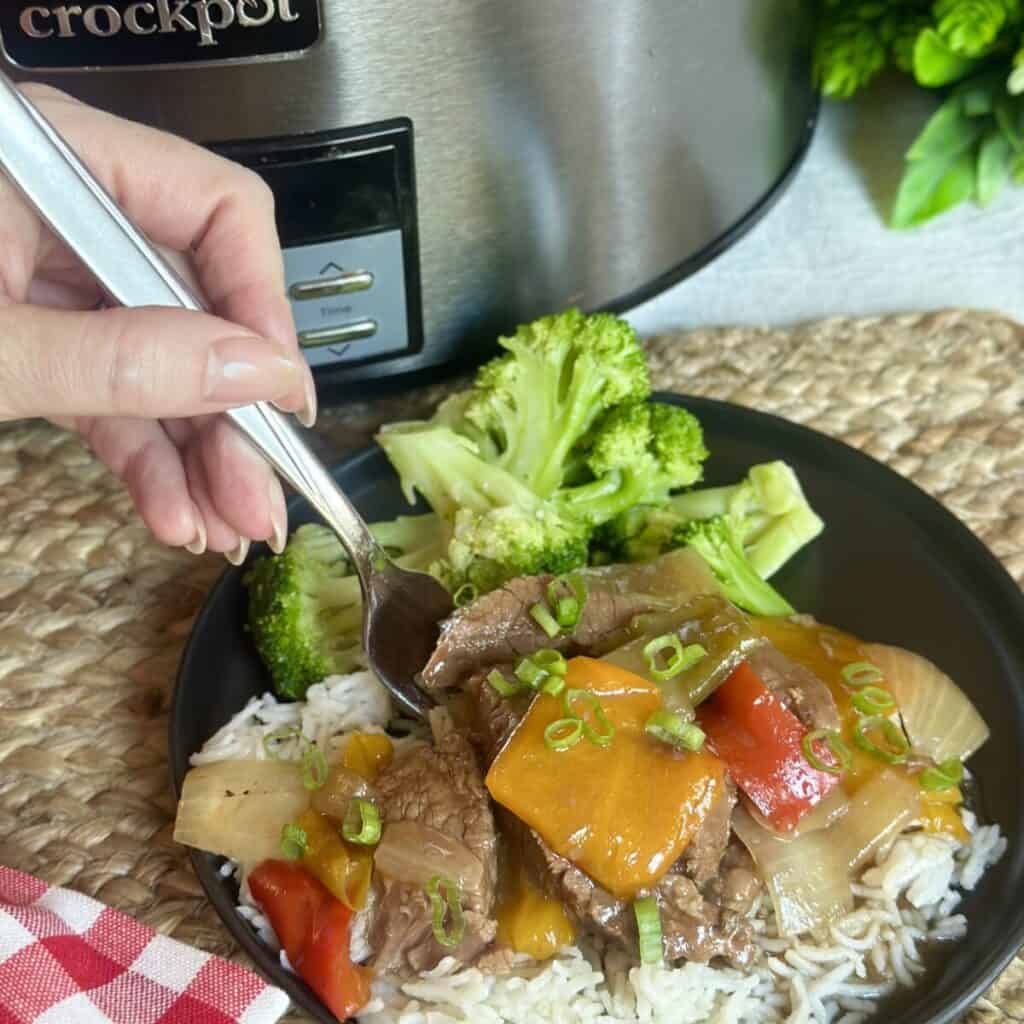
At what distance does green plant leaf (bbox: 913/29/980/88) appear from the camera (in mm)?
2174

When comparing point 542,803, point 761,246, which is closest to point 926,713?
point 542,803

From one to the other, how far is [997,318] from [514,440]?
0.89 metres

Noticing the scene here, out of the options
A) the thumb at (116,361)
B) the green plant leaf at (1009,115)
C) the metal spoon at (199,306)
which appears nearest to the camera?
the thumb at (116,361)

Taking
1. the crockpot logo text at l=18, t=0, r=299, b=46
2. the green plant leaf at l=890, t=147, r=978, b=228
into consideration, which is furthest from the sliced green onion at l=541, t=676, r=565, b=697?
the green plant leaf at l=890, t=147, r=978, b=228

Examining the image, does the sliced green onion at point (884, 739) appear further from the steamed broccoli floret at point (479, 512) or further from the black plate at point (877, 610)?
the steamed broccoli floret at point (479, 512)

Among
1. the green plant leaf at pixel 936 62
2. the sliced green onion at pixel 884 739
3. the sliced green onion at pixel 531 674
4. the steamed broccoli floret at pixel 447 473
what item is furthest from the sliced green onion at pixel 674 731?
the green plant leaf at pixel 936 62

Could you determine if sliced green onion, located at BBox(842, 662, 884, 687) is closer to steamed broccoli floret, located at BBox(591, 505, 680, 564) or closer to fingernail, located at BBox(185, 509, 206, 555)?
steamed broccoli floret, located at BBox(591, 505, 680, 564)

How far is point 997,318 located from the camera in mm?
2076

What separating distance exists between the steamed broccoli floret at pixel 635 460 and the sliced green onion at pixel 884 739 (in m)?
0.41

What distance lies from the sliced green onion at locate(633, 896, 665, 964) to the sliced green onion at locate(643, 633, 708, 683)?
23 cm

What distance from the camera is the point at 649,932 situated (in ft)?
4.02

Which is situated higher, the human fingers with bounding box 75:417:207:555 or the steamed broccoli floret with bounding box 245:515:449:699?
the human fingers with bounding box 75:417:207:555

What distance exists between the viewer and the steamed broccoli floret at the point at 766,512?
166 centimetres

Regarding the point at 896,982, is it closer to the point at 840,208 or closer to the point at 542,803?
the point at 542,803
